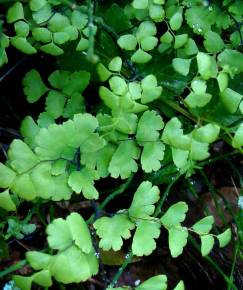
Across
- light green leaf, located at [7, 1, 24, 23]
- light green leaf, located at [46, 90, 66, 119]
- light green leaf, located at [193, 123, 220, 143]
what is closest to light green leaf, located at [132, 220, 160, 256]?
light green leaf, located at [193, 123, 220, 143]

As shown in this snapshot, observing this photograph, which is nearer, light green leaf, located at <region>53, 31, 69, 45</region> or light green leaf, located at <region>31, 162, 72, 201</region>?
light green leaf, located at <region>31, 162, 72, 201</region>

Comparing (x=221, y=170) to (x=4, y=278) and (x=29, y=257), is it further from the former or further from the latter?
(x=29, y=257)

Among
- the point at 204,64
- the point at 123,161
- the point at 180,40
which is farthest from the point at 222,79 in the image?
the point at 123,161

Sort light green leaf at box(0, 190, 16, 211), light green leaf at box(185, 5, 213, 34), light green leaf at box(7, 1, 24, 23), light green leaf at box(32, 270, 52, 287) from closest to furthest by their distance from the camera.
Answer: light green leaf at box(32, 270, 52, 287) < light green leaf at box(0, 190, 16, 211) < light green leaf at box(7, 1, 24, 23) < light green leaf at box(185, 5, 213, 34)

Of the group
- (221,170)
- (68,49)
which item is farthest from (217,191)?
(68,49)

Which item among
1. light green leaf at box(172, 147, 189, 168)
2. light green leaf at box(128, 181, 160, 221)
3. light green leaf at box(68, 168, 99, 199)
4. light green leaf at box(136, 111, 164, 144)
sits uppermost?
→ light green leaf at box(136, 111, 164, 144)

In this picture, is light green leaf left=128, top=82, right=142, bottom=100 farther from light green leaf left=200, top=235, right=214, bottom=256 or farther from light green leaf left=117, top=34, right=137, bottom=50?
light green leaf left=200, top=235, right=214, bottom=256

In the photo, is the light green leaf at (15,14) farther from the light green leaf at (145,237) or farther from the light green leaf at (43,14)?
the light green leaf at (145,237)
